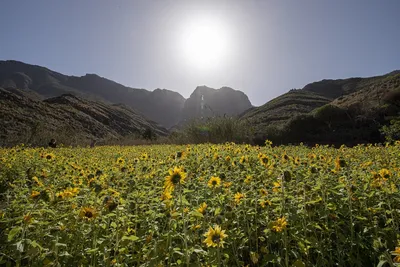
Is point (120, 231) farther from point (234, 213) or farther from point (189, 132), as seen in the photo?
point (189, 132)

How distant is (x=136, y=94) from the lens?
168 meters

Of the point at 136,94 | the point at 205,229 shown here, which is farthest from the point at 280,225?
the point at 136,94

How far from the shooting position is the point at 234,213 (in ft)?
8.16

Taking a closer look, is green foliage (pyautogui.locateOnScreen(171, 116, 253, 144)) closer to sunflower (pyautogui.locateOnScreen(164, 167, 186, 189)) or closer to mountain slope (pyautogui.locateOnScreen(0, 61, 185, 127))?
sunflower (pyautogui.locateOnScreen(164, 167, 186, 189))

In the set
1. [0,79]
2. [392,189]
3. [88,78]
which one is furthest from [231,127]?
[88,78]

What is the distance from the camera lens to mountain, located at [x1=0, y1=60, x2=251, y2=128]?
140 meters

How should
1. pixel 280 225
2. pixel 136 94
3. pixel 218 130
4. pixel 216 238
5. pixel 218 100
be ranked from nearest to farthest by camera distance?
pixel 216 238, pixel 280 225, pixel 218 130, pixel 218 100, pixel 136 94

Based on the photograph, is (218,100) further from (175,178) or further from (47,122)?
(175,178)

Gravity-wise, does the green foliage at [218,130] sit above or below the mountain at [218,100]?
below

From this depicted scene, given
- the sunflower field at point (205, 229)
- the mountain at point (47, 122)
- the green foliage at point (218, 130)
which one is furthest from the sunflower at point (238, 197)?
the mountain at point (47, 122)

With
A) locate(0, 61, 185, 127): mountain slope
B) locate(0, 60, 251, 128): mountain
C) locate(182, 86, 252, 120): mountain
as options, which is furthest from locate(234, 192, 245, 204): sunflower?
locate(182, 86, 252, 120): mountain

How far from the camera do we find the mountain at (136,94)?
140m

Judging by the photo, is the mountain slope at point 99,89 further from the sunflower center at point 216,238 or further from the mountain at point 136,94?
the sunflower center at point 216,238

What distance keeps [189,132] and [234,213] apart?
17801 mm
